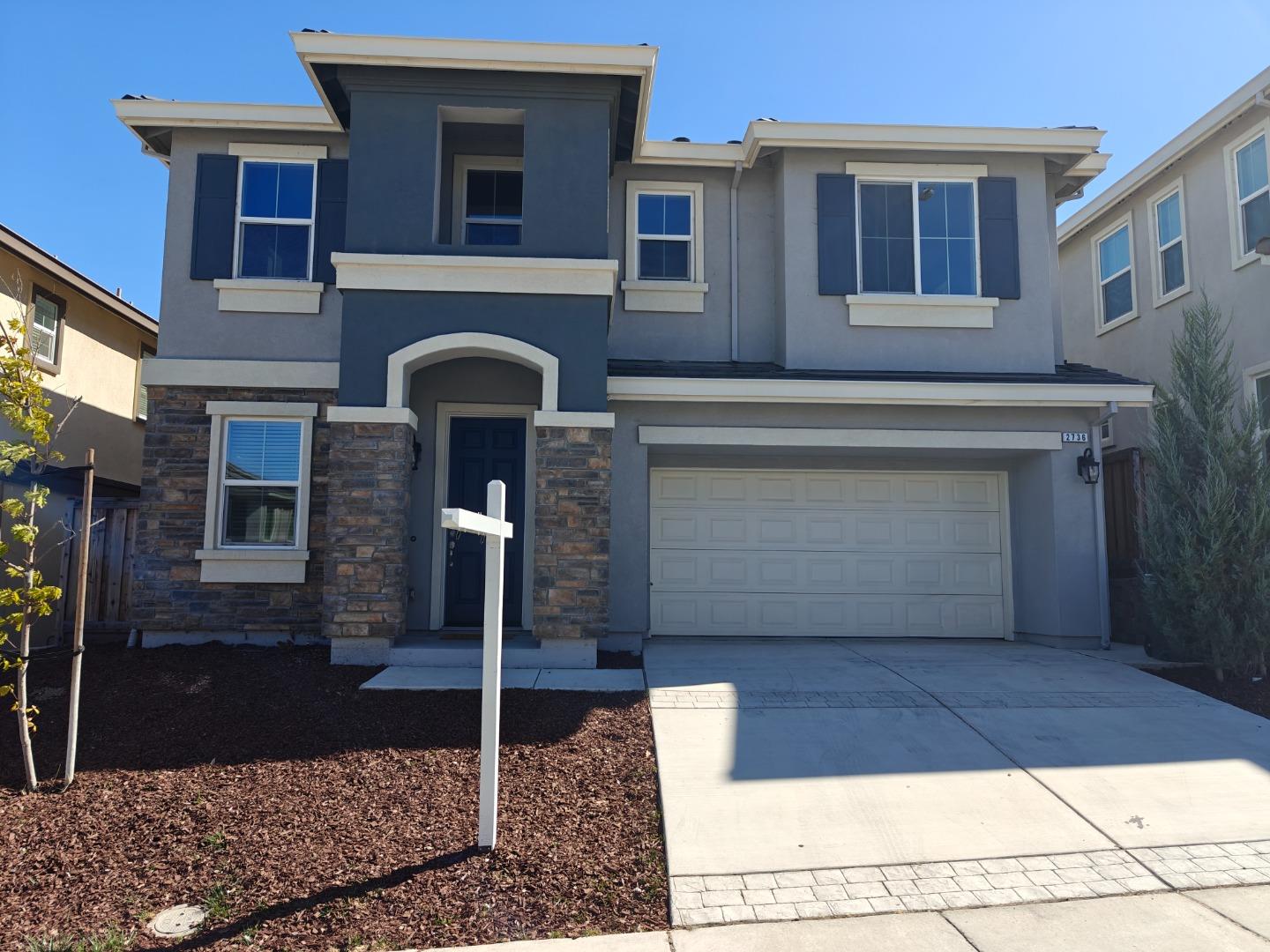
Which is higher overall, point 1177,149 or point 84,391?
point 1177,149

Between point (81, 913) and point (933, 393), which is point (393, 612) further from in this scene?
point (933, 393)

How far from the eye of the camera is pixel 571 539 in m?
8.29

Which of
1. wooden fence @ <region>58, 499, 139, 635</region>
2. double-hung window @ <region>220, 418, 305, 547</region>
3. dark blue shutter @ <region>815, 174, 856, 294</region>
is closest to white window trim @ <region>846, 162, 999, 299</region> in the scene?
dark blue shutter @ <region>815, 174, 856, 294</region>

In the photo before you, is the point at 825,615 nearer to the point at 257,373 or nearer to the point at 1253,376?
the point at 1253,376

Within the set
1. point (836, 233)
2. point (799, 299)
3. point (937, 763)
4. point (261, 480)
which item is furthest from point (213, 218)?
point (937, 763)

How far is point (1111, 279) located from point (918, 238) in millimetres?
5175

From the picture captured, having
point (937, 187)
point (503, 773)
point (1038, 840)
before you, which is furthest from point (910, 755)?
point (937, 187)

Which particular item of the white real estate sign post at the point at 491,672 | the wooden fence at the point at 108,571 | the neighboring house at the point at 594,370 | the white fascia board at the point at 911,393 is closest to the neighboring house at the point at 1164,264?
the white fascia board at the point at 911,393

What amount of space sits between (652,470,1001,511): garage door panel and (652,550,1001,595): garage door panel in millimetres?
603

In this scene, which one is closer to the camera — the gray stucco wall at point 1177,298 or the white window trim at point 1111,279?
the gray stucco wall at point 1177,298

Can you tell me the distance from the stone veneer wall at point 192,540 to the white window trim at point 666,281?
3881 millimetres

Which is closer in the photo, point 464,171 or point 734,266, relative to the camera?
point 464,171

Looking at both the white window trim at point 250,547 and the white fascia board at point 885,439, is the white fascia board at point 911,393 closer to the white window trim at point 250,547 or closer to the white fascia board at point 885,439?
the white fascia board at point 885,439

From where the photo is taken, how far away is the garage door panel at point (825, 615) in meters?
10.5
